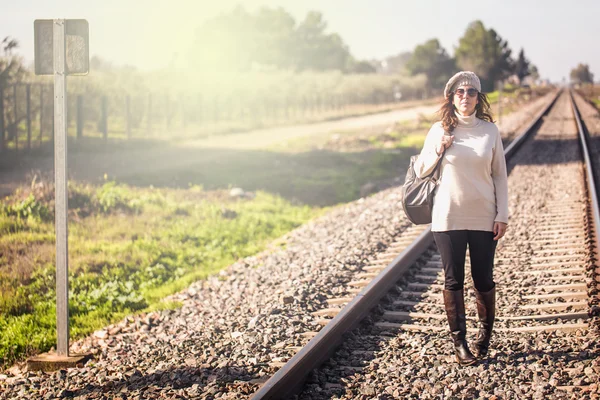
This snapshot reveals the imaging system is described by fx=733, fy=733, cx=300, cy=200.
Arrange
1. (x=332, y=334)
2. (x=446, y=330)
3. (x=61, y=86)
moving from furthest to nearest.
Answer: (x=61, y=86) → (x=446, y=330) → (x=332, y=334)

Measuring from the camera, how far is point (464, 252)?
5.00 meters

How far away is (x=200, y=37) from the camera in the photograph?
89.1 metres

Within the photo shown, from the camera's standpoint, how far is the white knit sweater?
4.81 m

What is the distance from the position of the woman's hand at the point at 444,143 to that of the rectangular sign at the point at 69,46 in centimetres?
288

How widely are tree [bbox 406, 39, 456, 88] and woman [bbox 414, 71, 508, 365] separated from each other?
78.9m

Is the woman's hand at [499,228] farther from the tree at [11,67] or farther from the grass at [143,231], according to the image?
the tree at [11,67]

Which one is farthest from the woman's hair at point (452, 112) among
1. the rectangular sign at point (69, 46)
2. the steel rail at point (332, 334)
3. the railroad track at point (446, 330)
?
the rectangular sign at point (69, 46)

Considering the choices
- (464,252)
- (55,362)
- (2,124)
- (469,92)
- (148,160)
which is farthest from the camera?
(148,160)

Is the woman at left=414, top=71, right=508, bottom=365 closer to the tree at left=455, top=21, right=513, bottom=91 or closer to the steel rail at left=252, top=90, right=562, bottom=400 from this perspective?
the steel rail at left=252, top=90, right=562, bottom=400

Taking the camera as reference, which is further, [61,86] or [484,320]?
[61,86]

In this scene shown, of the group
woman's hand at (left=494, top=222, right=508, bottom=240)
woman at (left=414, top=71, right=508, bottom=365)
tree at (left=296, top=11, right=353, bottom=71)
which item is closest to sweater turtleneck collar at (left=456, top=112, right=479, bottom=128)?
woman at (left=414, top=71, right=508, bottom=365)

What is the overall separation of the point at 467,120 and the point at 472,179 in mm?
393

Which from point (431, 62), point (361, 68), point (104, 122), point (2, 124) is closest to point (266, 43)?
point (361, 68)

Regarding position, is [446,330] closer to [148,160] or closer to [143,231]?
[143,231]
